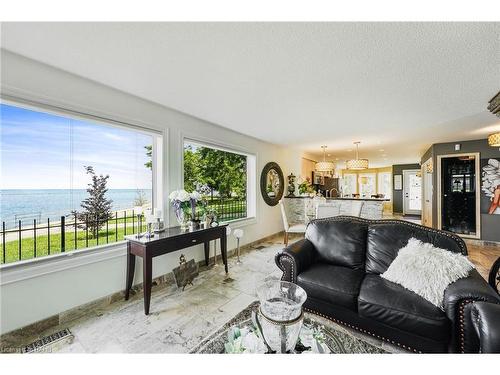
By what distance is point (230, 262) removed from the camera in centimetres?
368

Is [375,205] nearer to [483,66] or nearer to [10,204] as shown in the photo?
[483,66]

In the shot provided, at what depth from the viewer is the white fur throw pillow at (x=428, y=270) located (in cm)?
157

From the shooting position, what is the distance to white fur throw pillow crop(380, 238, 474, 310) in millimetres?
1568

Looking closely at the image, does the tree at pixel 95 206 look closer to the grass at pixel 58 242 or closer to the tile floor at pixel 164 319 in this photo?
the grass at pixel 58 242

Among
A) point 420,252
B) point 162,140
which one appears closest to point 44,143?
point 162,140

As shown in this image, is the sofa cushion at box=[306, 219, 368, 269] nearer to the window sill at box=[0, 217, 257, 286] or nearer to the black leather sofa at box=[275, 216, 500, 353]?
the black leather sofa at box=[275, 216, 500, 353]

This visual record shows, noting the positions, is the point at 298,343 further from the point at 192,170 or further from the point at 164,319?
the point at 192,170

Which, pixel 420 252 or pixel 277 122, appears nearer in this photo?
pixel 420 252

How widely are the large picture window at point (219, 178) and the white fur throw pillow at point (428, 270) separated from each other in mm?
2498

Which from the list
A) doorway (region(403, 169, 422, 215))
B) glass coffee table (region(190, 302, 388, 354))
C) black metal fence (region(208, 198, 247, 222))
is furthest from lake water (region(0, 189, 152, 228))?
doorway (region(403, 169, 422, 215))

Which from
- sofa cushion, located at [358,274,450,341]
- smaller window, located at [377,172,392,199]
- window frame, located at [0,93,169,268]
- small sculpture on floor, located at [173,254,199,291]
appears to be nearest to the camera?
sofa cushion, located at [358,274,450,341]

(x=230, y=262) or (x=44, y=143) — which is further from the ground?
(x=44, y=143)
